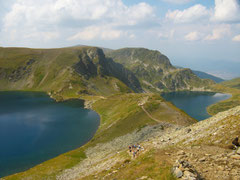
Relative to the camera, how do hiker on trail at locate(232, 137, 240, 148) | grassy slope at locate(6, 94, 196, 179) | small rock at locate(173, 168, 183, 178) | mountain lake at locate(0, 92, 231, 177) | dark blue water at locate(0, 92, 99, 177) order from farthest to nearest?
dark blue water at locate(0, 92, 99, 177)
mountain lake at locate(0, 92, 231, 177)
grassy slope at locate(6, 94, 196, 179)
hiker on trail at locate(232, 137, 240, 148)
small rock at locate(173, 168, 183, 178)

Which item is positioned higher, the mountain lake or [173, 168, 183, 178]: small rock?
[173, 168, 183, 178]: small rock

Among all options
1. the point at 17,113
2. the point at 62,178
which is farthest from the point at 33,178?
the point at 17,113

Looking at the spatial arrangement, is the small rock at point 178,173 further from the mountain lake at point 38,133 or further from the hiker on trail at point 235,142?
the mountain lake at point 38,133

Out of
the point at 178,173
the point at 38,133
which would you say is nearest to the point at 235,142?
the point at 178,173

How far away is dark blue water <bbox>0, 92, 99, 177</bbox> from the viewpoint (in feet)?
268

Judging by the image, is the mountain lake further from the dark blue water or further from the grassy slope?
the grassy slope

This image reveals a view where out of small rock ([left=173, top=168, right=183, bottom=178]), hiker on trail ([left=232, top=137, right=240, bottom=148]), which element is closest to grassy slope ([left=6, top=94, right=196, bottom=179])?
small rock ([left=173, top=168, right=183, bottom=178])

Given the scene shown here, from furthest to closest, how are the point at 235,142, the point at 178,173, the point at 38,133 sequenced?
the point at 38,133 → the point at 235,142 → the point at 178,173

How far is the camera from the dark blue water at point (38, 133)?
81750 millimetres

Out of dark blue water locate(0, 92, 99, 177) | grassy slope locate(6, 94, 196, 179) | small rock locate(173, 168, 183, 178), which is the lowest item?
dark blue water locate(0, 92, 99, 177)

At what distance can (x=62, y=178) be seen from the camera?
57344mm

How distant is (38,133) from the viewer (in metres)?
113

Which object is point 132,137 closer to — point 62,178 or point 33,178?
point 62,178

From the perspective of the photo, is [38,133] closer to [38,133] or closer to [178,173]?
[38,133]
